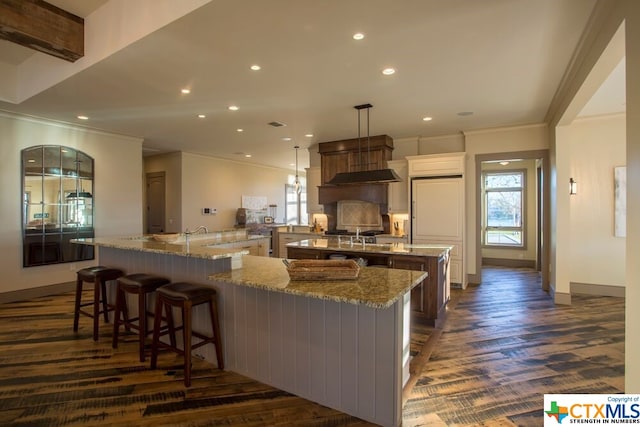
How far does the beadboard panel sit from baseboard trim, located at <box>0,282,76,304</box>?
12.3 ft

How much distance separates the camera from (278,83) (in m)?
3.56

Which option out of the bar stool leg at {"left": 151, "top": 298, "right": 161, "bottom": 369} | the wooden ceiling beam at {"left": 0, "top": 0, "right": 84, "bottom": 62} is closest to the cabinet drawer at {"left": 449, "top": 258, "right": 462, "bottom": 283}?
the bar stool leg at {"left": 151, "top": 298, "right": 161, "bottom": 369}

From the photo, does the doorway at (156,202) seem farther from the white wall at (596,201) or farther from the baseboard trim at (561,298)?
the white wall at (596,201)

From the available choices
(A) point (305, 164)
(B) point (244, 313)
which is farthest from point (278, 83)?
(A) point (305, 164)

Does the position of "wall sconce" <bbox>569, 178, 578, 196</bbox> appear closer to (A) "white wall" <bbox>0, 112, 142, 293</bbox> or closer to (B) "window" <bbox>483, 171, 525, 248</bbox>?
(B) "window" <bbox>483, 171, 525, 248</bbox>

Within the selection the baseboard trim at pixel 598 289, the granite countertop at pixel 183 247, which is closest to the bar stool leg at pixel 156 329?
the granite countertop at pixel 183 247

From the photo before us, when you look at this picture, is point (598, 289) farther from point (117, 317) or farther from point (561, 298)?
point (117, 317)

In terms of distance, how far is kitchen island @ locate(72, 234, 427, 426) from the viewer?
1.96m

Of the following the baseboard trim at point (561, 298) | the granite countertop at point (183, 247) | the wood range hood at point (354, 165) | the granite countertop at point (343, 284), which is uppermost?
the wood range hood at point (354, 165)

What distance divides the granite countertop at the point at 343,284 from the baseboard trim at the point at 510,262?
6589mm

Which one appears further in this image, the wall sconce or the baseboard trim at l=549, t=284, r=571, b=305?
the wall sconce

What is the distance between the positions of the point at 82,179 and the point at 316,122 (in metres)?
4.06

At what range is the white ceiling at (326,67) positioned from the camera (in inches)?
92.5

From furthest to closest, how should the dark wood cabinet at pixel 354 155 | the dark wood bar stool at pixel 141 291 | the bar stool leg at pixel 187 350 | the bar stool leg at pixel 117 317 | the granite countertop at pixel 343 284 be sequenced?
the dark wood cabinet at pixel 354 155 → the bar stool leg at pixel 117 317 → the dark wood bar stool at pixel 141 291 → the bar stool leg at pixel 187 350 → the granite countertop at pixel 343 284
